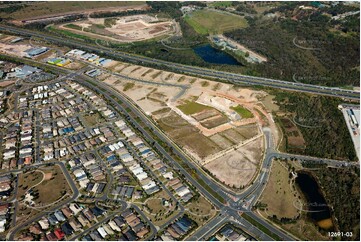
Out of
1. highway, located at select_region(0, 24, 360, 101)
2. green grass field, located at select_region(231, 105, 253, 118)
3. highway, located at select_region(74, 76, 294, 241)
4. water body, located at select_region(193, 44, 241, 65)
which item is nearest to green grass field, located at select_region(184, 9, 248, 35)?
water body, located at select_region(193, 44, 241, 65)

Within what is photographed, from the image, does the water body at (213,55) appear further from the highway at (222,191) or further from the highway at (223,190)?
the highway at (223,190)

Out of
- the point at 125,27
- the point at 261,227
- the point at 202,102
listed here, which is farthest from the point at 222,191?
the point at 125,27

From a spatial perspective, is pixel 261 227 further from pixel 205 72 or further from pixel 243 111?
pixel 205 72

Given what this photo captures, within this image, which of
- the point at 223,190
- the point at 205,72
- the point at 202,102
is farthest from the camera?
the point at 205,72

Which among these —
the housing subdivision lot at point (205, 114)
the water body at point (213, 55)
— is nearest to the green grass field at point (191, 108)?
the housing subdivision lot at point (205, 114)

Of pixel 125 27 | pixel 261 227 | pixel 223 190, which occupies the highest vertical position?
pixel 125 27

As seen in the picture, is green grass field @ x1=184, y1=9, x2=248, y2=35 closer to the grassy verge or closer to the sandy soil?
the sandy soil
